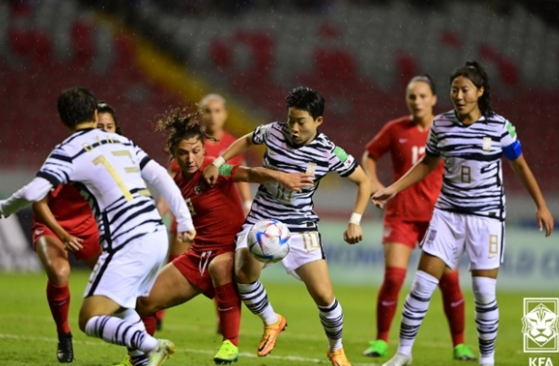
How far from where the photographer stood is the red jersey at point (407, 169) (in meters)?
8.29

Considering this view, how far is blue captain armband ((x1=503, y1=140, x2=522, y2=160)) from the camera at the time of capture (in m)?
6.68

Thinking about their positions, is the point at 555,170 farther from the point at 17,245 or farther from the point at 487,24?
the point at 17,245

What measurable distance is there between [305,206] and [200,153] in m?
0.79

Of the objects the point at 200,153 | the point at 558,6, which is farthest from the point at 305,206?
the point at 558,6

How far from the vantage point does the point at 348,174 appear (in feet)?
21.2

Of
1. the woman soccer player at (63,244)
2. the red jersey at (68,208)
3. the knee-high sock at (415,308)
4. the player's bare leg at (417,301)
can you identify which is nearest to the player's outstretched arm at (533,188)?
the player's bare leg at (417,301)

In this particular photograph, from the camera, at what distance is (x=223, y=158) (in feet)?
21.4

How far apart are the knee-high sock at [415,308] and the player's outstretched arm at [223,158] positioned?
152cm

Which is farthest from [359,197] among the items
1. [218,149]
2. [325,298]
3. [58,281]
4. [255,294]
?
[218,149]

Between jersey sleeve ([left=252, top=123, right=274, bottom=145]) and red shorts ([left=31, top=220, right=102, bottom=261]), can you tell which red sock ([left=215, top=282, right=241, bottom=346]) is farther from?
red shorts ([left=31, top=220, right=102, bottom=261])

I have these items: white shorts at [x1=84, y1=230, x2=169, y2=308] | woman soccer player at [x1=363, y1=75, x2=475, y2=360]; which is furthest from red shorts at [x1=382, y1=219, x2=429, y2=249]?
white shorts at [x1=84, y1=230, x2=169, y2=308]

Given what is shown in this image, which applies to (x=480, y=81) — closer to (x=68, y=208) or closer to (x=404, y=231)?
(x=404, y=231)

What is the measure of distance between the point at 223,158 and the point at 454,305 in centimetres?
261

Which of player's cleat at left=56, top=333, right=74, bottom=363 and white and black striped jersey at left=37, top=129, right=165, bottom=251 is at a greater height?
white and black striped jersey at left=37, top=129, right=165, bottom=251
